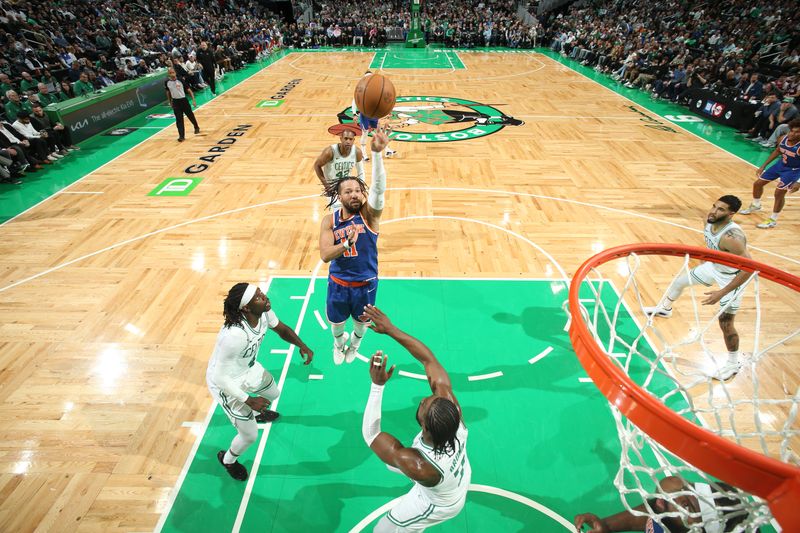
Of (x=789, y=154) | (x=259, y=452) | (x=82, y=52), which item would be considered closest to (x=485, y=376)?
(x=259, y=452)

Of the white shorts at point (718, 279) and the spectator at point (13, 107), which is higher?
the spectator at point (13, 107)

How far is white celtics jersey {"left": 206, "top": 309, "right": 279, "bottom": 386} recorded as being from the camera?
3.09 m

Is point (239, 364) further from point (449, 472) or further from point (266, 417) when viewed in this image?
point (449, 472)

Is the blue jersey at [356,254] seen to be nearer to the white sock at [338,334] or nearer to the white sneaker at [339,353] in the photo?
the white sock at [338,334]

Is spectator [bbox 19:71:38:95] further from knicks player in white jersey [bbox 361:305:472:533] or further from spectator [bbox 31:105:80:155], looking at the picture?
knicks player in white jersey [bbox 361:305:472:533]

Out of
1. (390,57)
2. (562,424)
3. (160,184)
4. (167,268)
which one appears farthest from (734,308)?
(390,57)

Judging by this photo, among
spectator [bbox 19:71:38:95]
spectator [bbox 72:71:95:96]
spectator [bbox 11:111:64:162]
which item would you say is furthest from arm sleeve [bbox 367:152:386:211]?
spectator [bbox 19:71:38:95]

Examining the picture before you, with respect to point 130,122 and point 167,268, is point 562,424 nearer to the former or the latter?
point 167,268

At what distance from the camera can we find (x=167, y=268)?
629 centimetres

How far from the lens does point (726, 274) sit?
14.5 ft

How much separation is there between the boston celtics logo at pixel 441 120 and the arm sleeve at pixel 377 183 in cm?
818

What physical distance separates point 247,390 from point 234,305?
917mm

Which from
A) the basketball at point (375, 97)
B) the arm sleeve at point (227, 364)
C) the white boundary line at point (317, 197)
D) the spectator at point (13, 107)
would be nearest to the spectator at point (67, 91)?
the spectator at point (13, 107)

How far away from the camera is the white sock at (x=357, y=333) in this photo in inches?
173
